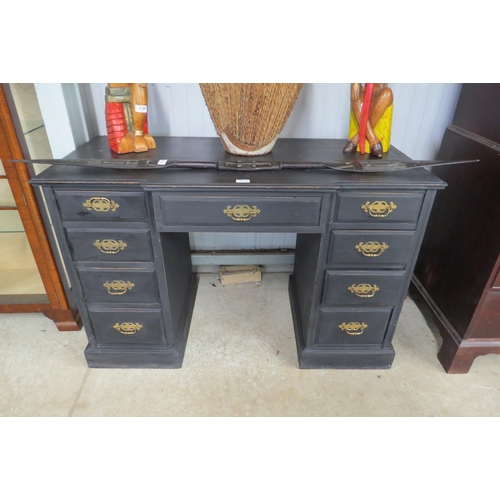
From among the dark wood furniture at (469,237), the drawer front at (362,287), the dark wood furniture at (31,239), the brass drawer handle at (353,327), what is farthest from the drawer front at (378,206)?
the dark wood furniture at (31,239)

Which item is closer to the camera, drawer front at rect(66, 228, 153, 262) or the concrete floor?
drawer front at rect(66, 228, 153, 262)

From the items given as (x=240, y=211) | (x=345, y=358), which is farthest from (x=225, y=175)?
(x=345, y=358)

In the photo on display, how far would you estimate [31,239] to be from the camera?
146 centimetres

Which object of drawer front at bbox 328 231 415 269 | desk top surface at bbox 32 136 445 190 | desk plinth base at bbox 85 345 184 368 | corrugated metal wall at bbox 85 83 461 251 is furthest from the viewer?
corrugated metal wall at bbox 85 83 461 251

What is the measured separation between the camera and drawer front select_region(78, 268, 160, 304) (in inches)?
50.0

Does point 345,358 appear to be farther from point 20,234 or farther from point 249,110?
point 20,234

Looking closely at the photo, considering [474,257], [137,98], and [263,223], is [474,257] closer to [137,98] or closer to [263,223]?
[263,223]

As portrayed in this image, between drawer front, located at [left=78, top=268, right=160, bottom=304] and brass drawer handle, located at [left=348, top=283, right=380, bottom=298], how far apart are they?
0.75 m

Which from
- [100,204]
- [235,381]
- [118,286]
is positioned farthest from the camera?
[235,381]

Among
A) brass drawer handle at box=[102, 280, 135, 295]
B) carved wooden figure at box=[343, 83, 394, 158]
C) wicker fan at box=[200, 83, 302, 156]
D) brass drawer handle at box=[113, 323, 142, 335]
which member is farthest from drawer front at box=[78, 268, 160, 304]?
carved wooden figure at box=[343, 83, 394, 158]

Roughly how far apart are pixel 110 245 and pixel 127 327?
37 centimetres

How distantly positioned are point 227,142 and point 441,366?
129 cm

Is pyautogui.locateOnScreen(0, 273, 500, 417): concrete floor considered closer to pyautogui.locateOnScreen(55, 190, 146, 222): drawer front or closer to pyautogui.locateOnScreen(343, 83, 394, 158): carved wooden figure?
pyautogui.locateOnScreen(55, 190, 146, 222): drawer front

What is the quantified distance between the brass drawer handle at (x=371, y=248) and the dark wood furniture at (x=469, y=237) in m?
0.39
